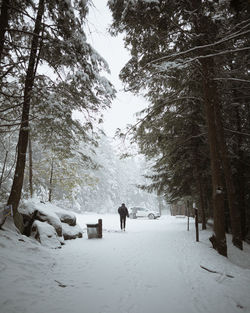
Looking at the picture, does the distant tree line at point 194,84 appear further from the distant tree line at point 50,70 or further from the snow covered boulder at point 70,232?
the snow covered boulder at point 70,232

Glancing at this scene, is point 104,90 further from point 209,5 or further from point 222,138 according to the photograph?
point 222,138

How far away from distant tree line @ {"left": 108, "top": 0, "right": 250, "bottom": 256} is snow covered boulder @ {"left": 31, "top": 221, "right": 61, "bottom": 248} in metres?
5.30

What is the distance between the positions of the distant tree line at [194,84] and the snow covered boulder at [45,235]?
530 centimetres

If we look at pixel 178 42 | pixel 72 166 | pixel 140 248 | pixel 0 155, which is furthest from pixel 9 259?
pixel 0 155

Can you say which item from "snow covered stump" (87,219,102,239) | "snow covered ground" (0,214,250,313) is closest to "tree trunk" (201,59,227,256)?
"snow covered ground" (0,214,250,313)

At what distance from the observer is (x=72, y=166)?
36.9 feet

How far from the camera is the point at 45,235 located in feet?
21.7

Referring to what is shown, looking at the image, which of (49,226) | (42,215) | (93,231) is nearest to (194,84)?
(93,231)

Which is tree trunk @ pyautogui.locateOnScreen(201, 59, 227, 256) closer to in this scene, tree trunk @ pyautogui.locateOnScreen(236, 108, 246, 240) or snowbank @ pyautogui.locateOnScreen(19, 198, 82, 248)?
tree trunk @ pyautogui.locateOnScreen(236, 108, 246, 240)

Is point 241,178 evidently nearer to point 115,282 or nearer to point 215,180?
point 215,180

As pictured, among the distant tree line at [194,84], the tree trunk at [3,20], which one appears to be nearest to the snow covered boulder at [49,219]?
the distant tree line at [194,84]

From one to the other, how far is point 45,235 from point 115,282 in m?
3.79

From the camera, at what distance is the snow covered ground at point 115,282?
290 cm

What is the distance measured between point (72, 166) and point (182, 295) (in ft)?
30.0
